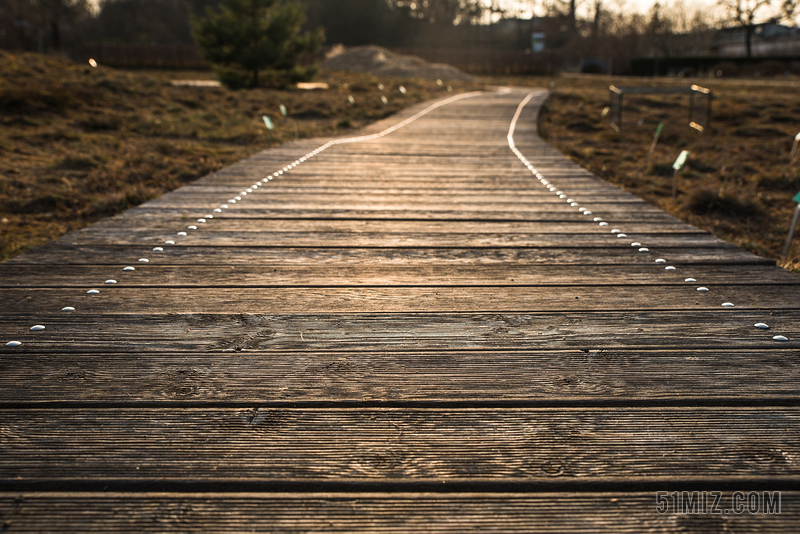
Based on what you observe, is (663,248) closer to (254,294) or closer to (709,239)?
(709,239)

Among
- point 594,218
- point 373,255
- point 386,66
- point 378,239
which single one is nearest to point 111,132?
point 378,239

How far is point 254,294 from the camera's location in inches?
95.3

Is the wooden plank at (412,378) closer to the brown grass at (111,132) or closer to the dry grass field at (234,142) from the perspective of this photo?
the dry grass field at (234,142)

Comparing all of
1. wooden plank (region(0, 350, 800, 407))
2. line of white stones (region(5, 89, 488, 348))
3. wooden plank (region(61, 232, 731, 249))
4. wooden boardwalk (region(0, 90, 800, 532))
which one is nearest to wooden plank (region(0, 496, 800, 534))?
wooden boardwalk (region(0, 90, 800, 532))

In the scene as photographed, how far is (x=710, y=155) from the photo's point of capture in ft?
31.3

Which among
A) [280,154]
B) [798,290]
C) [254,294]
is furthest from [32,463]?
[280,154]

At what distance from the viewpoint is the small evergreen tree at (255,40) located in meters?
19.4

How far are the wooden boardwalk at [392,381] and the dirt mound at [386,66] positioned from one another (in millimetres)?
26196

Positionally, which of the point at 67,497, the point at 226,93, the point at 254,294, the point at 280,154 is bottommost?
the point at 67,497

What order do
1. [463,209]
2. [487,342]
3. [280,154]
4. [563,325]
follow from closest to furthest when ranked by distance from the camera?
[487,342]
[563,325]
[463,209]
[280,154]

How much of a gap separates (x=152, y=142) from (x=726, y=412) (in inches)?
339

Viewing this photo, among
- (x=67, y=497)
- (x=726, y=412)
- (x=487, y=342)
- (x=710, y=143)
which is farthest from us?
(x=710, y=143)

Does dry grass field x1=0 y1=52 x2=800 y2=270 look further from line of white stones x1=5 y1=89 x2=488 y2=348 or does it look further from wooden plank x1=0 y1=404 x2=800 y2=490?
wooden plank x1=0 y1=404 x2=800 y2=490

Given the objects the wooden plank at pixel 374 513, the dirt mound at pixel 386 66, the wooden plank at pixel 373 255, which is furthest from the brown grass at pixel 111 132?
the dirt mound at pixel 386 66
